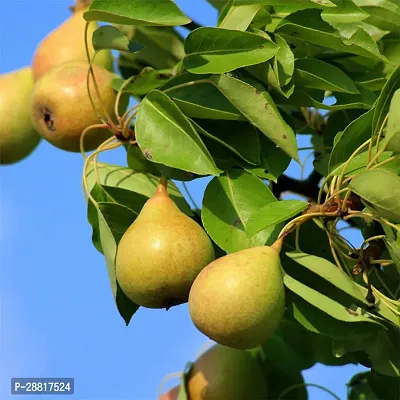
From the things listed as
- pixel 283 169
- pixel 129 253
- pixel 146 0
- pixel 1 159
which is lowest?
pixel 129 253

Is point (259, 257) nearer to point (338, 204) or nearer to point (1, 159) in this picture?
point (338, 204)

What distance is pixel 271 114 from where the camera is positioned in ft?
4.50

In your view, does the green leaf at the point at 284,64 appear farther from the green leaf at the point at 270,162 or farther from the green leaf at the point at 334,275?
the green leaf at the point at 334,275

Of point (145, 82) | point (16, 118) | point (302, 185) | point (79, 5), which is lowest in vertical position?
point (302, 185)

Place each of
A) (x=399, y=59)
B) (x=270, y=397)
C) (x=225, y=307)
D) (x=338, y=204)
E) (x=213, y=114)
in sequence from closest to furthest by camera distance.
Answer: (x=225, y=307)
(x=338, y=204)
(x=213, y=114)
(x=399, y=59)
(x=270, y=397)

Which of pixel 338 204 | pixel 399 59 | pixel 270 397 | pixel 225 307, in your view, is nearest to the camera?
pixel 225 307

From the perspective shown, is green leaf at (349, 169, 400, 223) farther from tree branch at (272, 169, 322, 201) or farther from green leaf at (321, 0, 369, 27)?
tree branch at (272, 169, 322, 201)

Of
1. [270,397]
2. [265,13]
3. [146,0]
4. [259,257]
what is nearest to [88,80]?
[146,0]

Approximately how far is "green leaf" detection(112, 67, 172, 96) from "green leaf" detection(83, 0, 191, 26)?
21 cm

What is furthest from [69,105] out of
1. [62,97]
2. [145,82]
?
[145,82]

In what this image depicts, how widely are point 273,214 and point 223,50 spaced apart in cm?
34

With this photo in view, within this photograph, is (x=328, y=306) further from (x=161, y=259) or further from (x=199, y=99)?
(x=199, y=99)

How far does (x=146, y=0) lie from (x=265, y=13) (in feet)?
0.90

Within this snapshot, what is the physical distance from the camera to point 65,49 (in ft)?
5.79
